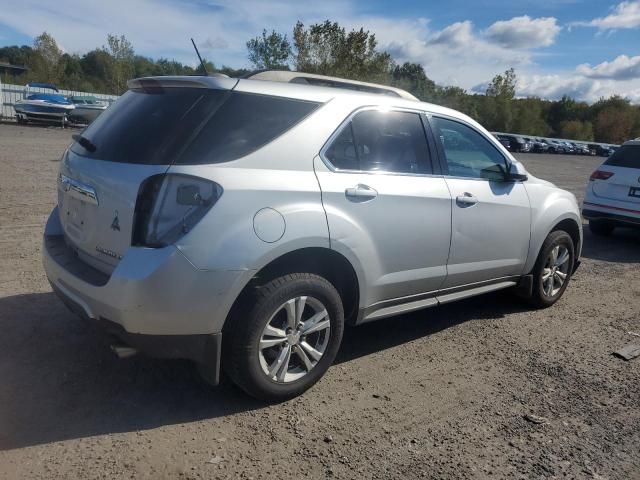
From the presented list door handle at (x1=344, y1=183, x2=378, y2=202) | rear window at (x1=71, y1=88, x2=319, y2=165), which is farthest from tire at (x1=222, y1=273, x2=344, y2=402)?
rear window at (x1=71, y1=88, x2=319, y2=165)

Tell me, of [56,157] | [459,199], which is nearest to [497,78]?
[56,157]

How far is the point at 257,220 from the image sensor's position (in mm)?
2959

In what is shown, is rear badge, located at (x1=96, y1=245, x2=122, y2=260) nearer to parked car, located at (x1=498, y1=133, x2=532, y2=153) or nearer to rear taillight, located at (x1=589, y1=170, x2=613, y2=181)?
rear taillight, located at (x1=589, y1=170, x2=613, y2=181)

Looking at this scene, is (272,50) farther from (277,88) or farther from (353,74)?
(277,88)

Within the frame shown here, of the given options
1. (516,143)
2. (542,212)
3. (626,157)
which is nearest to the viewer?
(542,212)

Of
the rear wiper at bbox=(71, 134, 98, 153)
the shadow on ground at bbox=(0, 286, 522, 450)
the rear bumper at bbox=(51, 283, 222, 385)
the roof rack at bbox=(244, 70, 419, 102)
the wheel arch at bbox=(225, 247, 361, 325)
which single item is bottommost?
the shadow on ground at bbox=(0, 286, 522, 450)

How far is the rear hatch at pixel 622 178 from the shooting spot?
8406mm

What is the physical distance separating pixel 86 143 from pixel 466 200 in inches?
105

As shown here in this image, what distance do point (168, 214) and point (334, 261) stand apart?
1.08 metres

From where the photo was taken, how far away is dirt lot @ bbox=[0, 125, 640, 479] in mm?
2789

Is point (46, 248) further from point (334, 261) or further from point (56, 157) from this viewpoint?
point (56, 157)

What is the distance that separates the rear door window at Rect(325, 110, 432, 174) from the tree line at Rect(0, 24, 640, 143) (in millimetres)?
813

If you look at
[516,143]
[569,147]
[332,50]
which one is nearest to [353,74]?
[332,50]

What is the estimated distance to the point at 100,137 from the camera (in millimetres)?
3371
